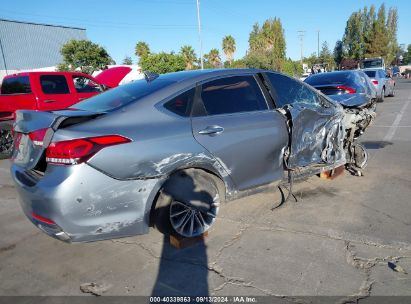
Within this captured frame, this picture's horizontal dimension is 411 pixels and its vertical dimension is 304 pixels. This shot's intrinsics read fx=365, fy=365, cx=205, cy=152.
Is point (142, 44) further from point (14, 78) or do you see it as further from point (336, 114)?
point (336, 114)

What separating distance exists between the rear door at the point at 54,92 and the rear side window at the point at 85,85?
341mm

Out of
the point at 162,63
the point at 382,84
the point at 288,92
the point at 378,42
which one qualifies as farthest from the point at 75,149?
the point at 378,42

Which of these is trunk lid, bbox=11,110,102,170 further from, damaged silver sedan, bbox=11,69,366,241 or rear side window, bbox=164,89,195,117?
rear side window, bbox=164,89,195,117

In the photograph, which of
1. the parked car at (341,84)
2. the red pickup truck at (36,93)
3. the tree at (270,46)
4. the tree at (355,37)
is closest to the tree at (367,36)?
the tree at (355,37)

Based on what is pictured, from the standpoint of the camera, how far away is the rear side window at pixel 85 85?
972 cm

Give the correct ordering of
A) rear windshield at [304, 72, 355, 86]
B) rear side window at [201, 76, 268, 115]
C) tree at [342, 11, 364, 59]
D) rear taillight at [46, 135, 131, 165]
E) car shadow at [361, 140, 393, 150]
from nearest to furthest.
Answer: rear taillight at [46, 135, 131, 165], rear side window at [201, 76, 268, 115], car shadow at [361, 140, 393, 150], rear windshield at [304, 72, 355, 86], tree at [342, 11, 364, 59]

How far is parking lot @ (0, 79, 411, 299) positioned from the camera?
2.91 m

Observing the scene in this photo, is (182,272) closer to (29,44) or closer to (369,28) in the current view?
(29,44)

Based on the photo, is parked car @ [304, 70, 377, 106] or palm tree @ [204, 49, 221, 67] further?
palm tree @ [204, 49, 221, 67]

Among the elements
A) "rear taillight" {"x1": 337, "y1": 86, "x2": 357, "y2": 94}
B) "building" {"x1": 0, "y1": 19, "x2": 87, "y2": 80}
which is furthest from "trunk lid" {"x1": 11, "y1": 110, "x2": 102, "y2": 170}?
"building" {"x1": 0, "y1": 19, "x2": 87, "y2": 80}

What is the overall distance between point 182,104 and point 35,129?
133 cm

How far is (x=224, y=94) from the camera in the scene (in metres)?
3.89

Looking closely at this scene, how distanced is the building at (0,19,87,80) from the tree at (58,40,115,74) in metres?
5.39

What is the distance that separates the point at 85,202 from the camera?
2883 millimetres
